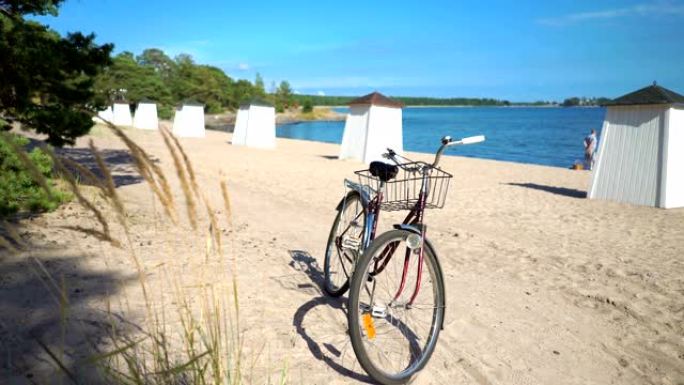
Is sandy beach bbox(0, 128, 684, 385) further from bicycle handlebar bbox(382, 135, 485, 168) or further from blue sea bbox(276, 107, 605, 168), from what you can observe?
blue sea bbox(276, 107, 605, 168)

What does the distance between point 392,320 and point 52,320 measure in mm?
2163

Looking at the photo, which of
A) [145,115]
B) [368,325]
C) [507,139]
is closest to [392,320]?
[368,325]

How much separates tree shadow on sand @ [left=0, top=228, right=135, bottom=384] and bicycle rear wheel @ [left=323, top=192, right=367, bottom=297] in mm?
1427

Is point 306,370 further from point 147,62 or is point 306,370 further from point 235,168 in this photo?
point 147,62

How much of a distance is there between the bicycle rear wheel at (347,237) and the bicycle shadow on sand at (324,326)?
0.11 metres

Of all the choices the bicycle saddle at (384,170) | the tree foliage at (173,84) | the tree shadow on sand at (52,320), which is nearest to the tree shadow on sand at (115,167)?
the tree shadow on sand at (52,320)

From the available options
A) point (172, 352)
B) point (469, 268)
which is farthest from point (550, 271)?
point (172, 352)

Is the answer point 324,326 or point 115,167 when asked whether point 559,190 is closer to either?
point 324,326

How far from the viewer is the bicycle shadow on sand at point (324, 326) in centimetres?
270

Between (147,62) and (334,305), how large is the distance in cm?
10369

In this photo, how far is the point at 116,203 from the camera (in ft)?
4.92

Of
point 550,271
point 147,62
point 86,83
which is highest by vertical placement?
point 147,62

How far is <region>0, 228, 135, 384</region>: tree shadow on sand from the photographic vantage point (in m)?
2.34

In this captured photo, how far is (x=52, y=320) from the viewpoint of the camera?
2.86 metres
